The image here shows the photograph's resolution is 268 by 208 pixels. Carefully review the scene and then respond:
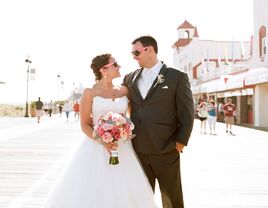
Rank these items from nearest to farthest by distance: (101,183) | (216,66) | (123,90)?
(101,183) → (123,90) → (216,66)

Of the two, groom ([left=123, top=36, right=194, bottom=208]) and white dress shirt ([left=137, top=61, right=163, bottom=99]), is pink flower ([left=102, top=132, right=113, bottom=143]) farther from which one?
white dress shirt ([left=137, top=61, right=163, bottom=99])

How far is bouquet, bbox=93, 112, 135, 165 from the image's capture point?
13.8ft

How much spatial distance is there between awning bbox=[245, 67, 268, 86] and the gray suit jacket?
21.7 m

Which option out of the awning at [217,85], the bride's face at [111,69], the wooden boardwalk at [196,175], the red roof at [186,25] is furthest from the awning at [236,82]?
the red roof at [186,25]

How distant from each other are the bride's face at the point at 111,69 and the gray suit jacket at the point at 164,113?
0.42 m

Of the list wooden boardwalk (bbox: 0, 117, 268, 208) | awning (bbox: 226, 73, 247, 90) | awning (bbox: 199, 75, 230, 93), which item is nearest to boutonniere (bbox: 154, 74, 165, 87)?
wooden boardwalk (bbox: 0, 117, 268, 208)

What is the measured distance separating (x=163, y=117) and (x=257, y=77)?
23556 mm

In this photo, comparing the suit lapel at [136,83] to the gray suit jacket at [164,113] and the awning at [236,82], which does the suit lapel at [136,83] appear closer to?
the gray suit jacket at [164,113]

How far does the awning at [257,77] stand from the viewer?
25.3 metres

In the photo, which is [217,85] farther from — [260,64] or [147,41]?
[147,41]

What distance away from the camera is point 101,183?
4.52 m

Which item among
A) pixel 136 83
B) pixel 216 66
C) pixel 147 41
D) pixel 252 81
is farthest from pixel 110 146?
pixel 216 66

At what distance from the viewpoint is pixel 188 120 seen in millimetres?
4363

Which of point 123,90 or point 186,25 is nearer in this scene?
point 123,90
